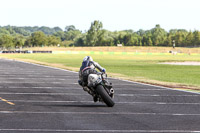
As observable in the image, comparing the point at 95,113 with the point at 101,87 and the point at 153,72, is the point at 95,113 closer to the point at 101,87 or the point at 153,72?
the point at 101,87

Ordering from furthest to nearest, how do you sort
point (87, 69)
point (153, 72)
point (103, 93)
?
point (153, 72), point (87, 69), point (103, 93)

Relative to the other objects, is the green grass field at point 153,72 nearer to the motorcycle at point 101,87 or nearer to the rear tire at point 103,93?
the motorcycle at point 101,87

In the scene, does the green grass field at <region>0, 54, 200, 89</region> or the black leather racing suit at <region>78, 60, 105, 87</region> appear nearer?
the black leather racing suit at <region>78, 60, 105, 87</region>

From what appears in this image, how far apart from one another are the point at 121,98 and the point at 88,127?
6.87 metres

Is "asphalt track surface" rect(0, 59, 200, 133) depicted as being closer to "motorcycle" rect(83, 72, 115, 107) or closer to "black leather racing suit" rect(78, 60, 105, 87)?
"motorcycle" rect(83, 72, 115, 107)

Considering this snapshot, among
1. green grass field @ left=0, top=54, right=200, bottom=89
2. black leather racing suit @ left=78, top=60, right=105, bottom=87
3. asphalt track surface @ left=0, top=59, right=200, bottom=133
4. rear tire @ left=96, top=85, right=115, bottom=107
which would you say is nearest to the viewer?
asphalt track surface @ left=0, top=59, right=200, bottom=133

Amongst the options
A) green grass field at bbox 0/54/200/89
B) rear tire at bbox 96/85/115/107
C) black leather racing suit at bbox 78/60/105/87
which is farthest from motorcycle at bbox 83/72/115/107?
green grass field at bbox 0/54/200/89

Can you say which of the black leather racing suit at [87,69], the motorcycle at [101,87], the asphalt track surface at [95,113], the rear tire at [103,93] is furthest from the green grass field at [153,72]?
the rear tire at [103,93]

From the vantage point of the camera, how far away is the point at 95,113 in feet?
42.8

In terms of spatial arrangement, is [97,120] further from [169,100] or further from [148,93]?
[148,93]

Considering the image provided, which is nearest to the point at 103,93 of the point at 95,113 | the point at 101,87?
the point at 101,87

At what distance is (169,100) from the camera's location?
16.6 meters

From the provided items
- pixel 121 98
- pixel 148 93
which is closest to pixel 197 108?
pixel 121 98

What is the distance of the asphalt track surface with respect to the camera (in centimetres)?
1045
